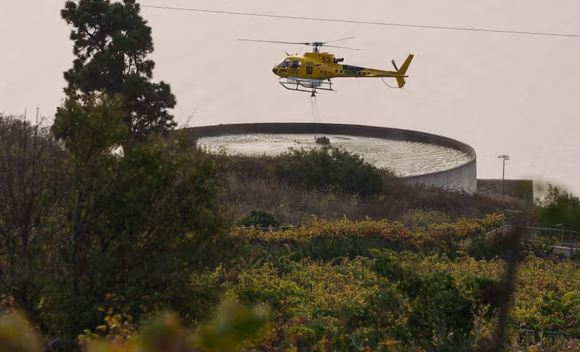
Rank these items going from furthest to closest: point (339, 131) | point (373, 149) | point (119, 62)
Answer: point (339, 131)
point (373, 149)
point (119, 62)

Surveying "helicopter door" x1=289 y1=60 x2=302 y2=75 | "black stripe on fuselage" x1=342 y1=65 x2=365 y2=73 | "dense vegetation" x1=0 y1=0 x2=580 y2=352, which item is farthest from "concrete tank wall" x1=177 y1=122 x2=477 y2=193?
"dense vegetation" x1=0 y1=0 x2=580 y2=352

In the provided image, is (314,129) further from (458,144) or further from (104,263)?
(104,263)

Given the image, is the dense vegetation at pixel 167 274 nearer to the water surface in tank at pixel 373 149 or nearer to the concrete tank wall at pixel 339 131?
the water surface in tank at pixel 373 149

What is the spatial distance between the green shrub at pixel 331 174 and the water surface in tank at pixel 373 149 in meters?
3.93

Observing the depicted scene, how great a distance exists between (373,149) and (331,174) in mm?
9035

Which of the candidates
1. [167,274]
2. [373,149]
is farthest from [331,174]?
[167,274]

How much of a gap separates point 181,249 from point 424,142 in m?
32.9

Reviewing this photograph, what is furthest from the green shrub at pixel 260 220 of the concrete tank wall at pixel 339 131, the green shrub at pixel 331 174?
the concrete tank wall at pixel 339 131

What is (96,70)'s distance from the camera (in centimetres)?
3073

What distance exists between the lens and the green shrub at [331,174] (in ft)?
108

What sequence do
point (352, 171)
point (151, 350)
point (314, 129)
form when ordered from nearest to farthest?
point (151, 350), point (352, 171), point (314, 129)

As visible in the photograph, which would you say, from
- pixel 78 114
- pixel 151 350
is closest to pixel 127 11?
pixel 78 114

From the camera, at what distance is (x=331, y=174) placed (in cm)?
3306

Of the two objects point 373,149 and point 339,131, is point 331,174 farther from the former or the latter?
point 339,131
